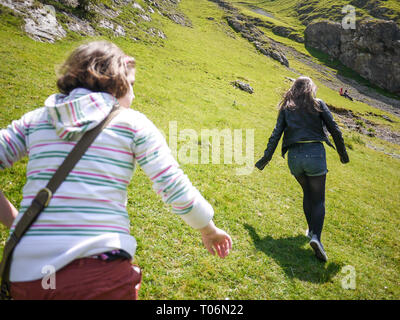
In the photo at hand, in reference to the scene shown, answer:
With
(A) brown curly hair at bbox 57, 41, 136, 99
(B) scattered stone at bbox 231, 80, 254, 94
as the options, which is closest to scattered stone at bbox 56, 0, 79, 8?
(B) scattered stone at bbox 231, 80, 254, 94

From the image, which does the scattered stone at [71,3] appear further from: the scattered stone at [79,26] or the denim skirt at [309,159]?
the denim skirt at [309,159]

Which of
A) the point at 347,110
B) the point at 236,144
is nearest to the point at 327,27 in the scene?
the point at 347,110

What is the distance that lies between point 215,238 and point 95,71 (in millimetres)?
1780

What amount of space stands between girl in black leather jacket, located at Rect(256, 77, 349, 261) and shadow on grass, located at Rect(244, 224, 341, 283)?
259 millimetres

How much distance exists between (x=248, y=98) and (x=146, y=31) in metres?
18.9

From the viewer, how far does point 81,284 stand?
4.46 ft

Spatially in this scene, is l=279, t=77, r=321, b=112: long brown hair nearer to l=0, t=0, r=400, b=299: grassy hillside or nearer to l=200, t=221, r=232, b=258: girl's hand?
l=0, t=0, r=400, b=299: grassy hillside

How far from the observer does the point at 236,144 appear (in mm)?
12750

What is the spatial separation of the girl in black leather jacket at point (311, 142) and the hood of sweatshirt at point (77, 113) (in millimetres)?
4476

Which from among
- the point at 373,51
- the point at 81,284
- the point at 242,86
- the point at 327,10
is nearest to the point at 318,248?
the point at 81,284

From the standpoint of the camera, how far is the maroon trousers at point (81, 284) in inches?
52.7

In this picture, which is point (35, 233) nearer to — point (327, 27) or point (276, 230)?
point (276, 230)

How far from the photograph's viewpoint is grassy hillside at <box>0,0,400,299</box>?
14.2 feet

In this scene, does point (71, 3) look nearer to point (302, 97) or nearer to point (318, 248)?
point (302, 97)
